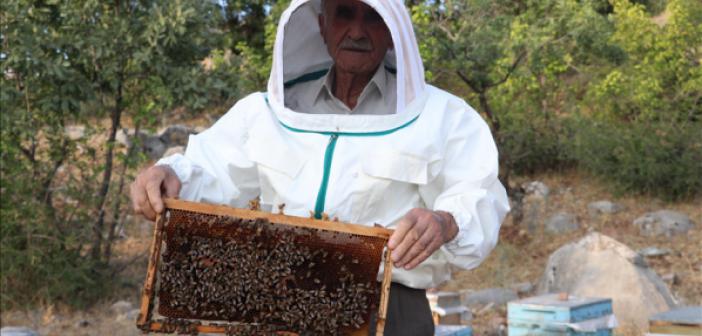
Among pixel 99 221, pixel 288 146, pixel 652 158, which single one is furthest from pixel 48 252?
pixel 652 158

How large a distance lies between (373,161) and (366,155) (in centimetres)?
4

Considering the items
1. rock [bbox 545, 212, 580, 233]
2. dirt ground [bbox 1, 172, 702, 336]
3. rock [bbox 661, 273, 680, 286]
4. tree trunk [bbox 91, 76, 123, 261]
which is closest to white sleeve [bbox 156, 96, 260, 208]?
dirt ground [bbox 1, 172, 702, 336]

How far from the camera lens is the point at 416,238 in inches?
83.1

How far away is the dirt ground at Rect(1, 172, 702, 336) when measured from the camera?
308 inches

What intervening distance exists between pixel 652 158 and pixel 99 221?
7.27 m

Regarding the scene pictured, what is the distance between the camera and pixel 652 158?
1124 centimetres

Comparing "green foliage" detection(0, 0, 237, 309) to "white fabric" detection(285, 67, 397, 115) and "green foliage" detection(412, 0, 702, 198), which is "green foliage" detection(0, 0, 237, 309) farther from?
"white fabric" detection(285, 67, 397, 115)

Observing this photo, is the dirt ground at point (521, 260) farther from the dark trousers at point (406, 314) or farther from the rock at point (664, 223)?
the dark trousers at point (406, 314)

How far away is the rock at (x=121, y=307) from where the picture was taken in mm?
8156

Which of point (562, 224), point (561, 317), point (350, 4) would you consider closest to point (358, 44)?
point (350, 4)

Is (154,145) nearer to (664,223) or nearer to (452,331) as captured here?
(664,223)

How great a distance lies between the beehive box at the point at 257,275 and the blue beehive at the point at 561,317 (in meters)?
3.42

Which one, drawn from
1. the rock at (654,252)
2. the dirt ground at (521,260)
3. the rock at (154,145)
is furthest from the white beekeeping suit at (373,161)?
the rock at (154,145)

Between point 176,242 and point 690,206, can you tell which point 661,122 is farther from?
point 176,242
